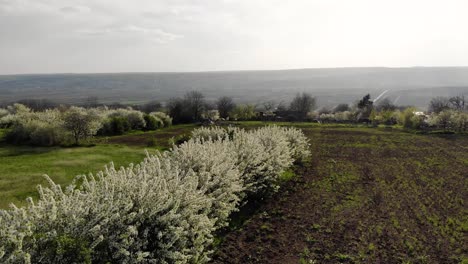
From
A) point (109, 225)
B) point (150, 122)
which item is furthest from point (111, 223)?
point (150, 122)

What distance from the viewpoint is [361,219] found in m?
16.2

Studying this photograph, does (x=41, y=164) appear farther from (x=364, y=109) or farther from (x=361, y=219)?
(x=364, y=109)

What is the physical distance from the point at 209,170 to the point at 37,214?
7.57 meters

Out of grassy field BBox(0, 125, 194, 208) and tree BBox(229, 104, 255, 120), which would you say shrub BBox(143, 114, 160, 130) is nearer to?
tree BBox(229, 104, 255, 120)

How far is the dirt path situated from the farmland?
1.7 inches

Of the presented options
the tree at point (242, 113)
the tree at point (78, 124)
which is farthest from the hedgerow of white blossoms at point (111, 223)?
the tree at point (242, 113)

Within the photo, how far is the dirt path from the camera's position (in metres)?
12.7

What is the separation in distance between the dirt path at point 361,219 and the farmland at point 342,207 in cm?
4

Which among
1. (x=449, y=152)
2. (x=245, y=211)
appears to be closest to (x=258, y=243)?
(x=245, y=211)

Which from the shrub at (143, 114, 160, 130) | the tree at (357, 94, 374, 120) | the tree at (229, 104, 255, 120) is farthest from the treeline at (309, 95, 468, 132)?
the shrub at (143, 114, 160, 130)

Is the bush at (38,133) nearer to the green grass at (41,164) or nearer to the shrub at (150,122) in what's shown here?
the green grass at (41,164)

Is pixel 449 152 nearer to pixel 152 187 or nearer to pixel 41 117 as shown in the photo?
pixel 152 187

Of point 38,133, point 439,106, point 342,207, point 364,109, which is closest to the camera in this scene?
point 342,207

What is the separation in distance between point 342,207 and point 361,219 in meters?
1.66
